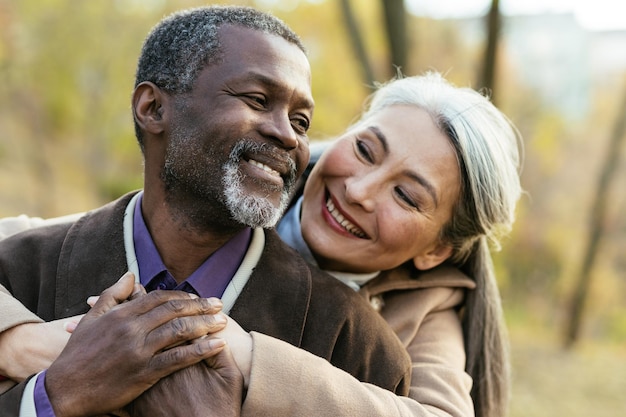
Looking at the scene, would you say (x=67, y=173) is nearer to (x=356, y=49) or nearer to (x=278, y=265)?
(x=356, y=49)

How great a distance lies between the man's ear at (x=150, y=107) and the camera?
7.64 feet

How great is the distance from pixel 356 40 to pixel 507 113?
4743mm

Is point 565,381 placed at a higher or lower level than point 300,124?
lower

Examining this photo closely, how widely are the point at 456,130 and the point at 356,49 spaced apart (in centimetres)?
451

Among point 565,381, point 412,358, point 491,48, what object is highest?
point 491,48

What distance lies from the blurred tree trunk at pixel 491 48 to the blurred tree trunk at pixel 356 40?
142 cm

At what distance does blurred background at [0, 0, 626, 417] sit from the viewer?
29.1 feet

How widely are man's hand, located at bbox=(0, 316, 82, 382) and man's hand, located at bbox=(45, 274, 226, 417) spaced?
0.12m

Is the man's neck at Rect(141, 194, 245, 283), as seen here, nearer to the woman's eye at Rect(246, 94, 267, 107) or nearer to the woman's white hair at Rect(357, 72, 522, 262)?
the woman's eye at Rect(246, 94, 267, 107)

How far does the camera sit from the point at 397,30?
609 cm

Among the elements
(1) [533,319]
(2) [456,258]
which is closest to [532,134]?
(1) [533,319]

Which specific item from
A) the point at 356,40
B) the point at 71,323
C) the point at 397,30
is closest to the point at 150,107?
the point at 71,323

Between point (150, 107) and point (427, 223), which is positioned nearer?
point (150, 107)

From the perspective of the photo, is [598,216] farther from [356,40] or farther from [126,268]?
[126,268]
